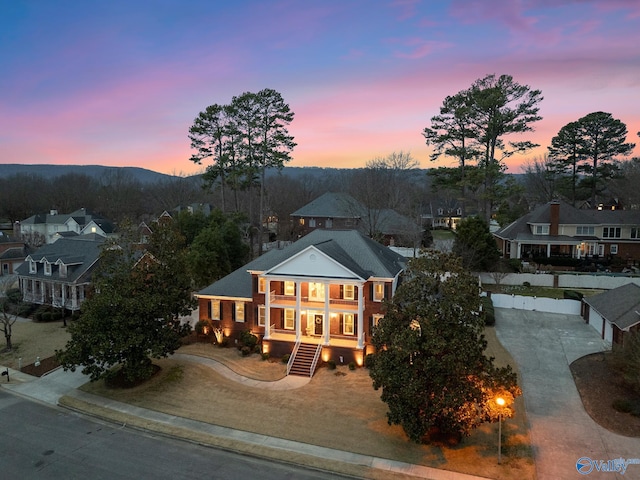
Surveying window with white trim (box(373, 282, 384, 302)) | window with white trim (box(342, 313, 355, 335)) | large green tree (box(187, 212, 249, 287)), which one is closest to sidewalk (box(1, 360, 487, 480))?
window with white trim (box(342, 313, 355, 335))

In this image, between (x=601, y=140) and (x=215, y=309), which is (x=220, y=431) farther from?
(x=601, y=140)

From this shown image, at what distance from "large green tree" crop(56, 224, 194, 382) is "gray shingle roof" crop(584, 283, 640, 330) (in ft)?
82.8

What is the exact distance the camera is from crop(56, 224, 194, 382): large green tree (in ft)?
73.5

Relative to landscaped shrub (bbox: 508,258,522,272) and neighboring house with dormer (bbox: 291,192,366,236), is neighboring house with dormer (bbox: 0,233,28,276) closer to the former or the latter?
neighboring house with dormer (bbox: 291,192,366,236)

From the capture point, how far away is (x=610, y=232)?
4644 cm

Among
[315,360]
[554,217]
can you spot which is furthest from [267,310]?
[554,217]

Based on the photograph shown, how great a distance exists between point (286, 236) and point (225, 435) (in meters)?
45.4

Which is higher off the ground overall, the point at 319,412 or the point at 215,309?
the point at 215,309

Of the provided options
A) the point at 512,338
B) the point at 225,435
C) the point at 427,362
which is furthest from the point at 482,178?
the point at 225,435

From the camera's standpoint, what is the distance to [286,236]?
208 ft

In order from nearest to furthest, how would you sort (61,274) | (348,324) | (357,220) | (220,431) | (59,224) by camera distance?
(220,431), (348,324), (61,274), (357,220), (59,224)

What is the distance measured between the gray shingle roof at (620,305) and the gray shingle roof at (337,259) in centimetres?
1290

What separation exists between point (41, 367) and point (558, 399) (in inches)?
1158

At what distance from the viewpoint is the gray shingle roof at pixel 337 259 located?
26.8 meters
